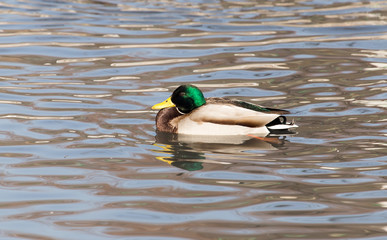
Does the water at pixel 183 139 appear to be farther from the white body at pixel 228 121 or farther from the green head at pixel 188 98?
the green head at pixel 188 98

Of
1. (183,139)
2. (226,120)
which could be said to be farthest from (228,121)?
(183,139)

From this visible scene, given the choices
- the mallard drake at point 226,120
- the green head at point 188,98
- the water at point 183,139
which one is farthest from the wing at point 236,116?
the green head at point 188,98

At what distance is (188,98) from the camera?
9602 millimetres

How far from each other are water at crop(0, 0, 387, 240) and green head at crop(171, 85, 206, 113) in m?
0.45

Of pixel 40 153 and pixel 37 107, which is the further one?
pixel 37 107

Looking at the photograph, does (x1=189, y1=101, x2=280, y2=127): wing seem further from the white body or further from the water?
the water

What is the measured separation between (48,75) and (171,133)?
375 cm

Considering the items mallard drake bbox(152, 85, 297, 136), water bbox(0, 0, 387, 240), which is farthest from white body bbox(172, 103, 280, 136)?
water bbox(0, 0, 387, 240)

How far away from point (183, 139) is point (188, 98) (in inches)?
20.3

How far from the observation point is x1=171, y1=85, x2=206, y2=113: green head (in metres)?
9.57

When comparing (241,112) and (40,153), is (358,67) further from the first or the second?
(40,153)

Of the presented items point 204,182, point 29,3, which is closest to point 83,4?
point 29,3

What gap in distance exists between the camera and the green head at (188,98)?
31.4ft

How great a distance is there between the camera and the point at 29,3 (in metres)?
19.5
